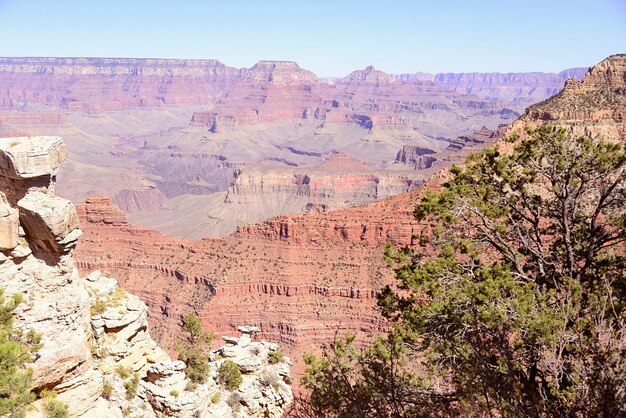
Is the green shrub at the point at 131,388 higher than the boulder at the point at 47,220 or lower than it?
lower

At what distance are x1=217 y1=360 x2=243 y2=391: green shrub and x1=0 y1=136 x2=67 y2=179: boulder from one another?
10479mm

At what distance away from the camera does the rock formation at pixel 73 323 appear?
537 inches

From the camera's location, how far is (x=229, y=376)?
20188 millimetres

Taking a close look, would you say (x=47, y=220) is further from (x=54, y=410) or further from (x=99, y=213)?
(x=99, y=213)

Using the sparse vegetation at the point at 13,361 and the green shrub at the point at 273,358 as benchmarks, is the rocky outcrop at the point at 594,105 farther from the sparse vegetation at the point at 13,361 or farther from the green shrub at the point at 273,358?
the sparse vegetation at the point at 13,361

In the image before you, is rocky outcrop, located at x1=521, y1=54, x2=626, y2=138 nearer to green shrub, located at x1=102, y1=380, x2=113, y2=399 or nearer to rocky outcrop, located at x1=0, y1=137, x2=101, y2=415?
green shrub, located at x1=102, y1=380, x2=113, y2=399

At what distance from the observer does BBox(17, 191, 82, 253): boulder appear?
1361cm

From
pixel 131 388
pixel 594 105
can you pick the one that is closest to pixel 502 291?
pixel 131 388

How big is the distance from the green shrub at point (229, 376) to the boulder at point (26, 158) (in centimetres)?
1048

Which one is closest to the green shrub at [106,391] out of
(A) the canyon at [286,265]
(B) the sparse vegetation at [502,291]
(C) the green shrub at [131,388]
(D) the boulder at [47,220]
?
(C) the green shrub at [131,388]

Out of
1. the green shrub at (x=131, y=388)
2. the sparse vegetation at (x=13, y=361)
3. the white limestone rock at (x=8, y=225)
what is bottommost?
the green shrub at (x=131, y=388)

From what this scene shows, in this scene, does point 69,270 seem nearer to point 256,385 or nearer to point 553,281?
point 256,385

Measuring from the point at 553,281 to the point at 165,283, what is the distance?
51285 mm

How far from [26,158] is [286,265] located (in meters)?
42.1
